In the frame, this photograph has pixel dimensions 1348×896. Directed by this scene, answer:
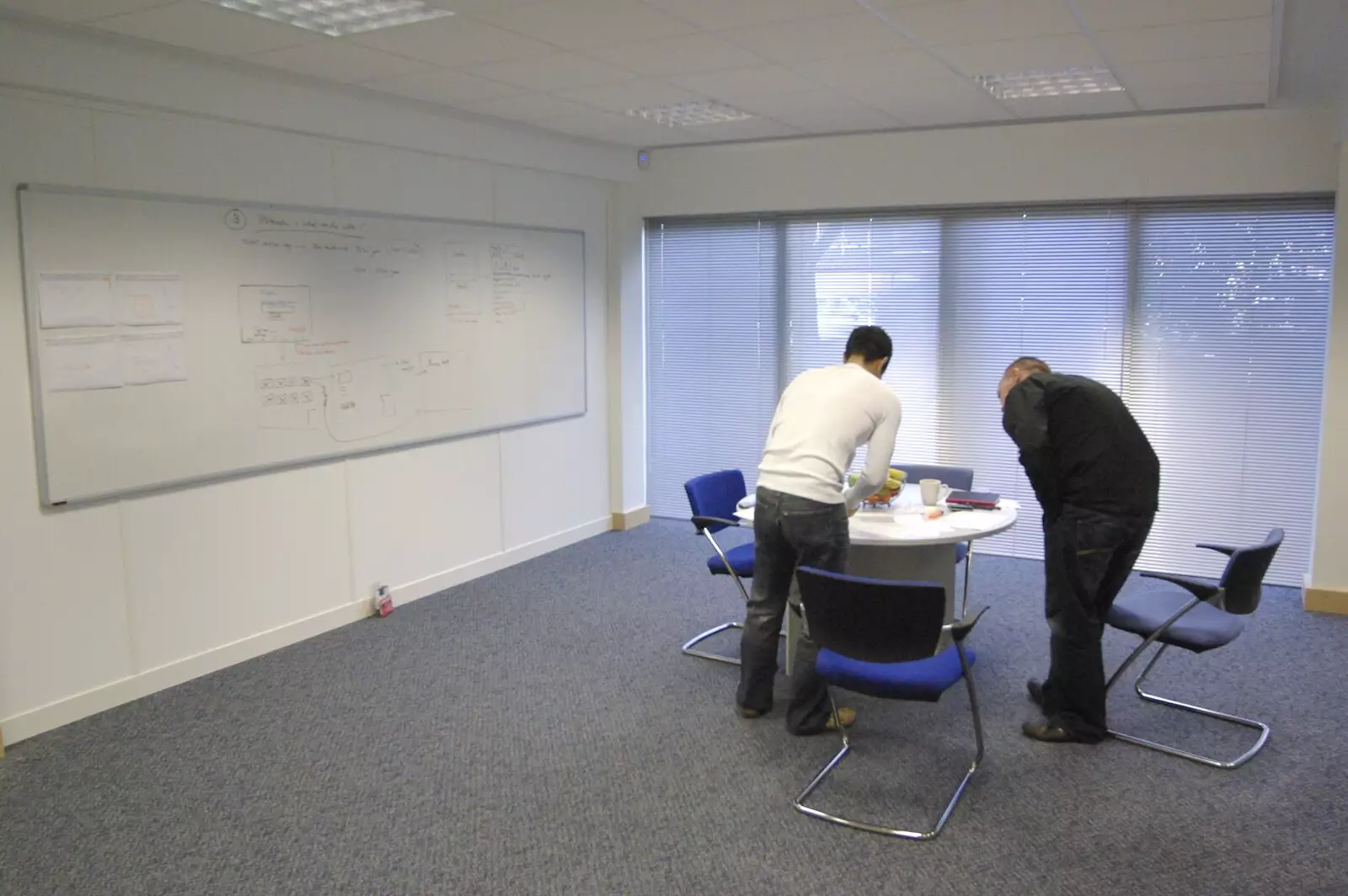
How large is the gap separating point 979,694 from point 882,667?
1150 millimetres

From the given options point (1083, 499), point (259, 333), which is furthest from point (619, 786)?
point (259, 333)

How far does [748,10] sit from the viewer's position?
342 centimetres

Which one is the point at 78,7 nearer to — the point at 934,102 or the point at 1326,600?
the point at 934,102

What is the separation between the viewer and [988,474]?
20.6ft

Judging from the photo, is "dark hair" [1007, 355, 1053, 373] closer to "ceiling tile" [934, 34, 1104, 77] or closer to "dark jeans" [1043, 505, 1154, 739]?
"dark jeans" [1043, 505, 1154, 739]

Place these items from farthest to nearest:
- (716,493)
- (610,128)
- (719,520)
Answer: (610,128) < (716,493) < (719,520)

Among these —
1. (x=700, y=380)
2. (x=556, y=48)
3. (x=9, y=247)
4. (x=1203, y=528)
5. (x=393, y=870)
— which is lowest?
(x=393, y=870)

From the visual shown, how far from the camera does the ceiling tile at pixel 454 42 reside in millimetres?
3639

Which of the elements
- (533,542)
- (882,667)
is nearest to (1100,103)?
(882,667)

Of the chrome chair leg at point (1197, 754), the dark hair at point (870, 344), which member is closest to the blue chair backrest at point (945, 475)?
the chrome chair leg at point (1197, 754)

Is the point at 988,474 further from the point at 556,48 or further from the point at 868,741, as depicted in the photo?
the point at 556,48

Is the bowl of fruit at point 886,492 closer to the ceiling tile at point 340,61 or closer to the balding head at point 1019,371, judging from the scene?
the balding head at point 1019,371

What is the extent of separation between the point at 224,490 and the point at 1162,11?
4.09 m

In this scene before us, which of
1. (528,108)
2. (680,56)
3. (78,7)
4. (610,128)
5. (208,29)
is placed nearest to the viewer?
(78,7)
